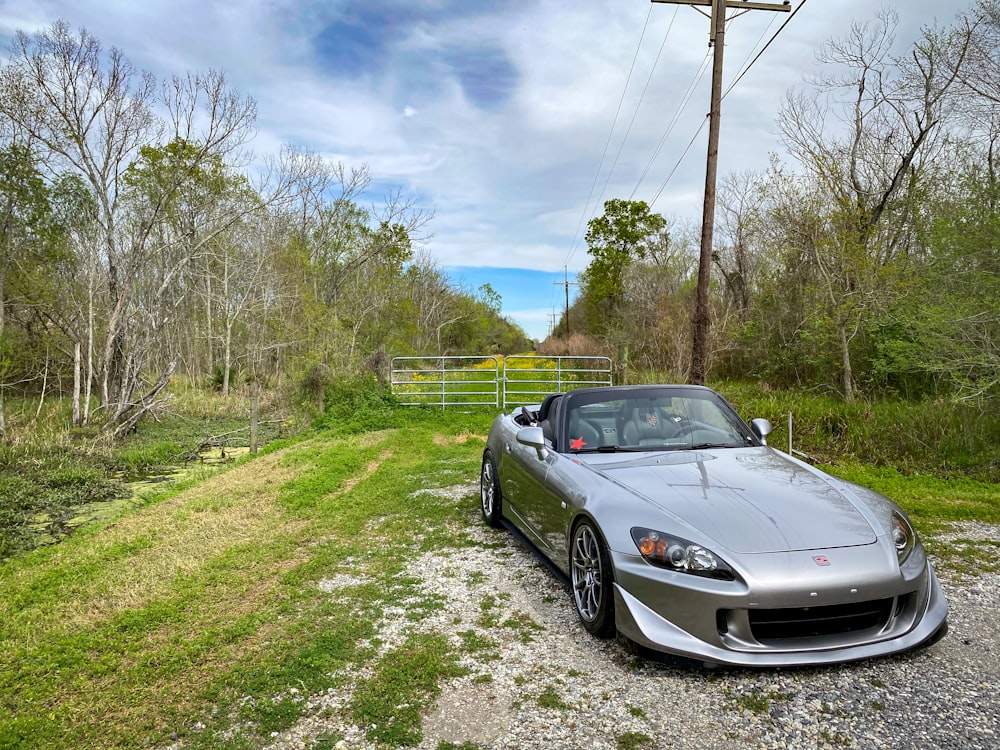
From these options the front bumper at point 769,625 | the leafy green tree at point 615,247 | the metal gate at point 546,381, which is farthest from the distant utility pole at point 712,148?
the leafy green tree at point 615,247

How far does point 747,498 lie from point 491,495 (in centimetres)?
297


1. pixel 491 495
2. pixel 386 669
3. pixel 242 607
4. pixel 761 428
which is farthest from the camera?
pixel 491 495

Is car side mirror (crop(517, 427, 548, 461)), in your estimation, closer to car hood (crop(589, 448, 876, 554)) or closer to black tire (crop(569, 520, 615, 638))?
car hood (crop(589, 448, 876, 554))

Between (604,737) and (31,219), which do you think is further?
(31,219)

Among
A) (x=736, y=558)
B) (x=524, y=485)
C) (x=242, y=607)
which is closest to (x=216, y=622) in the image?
(x=242, y=607)

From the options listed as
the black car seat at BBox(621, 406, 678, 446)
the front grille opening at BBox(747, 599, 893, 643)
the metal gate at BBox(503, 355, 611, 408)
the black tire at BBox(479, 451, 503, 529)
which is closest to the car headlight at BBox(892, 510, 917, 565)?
the front grille opening at BBox(747, 599, 893, 643)

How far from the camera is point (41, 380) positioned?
19.8 metres

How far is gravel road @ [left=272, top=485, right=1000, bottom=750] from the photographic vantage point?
241cm

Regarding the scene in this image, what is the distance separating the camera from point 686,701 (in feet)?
8.79

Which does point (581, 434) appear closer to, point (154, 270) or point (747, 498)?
point (747, 498)

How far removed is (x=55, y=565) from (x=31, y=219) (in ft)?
57.4

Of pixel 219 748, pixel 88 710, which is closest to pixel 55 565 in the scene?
pixel 88 710

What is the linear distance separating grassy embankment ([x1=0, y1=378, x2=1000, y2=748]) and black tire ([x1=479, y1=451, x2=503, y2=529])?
0.80ft

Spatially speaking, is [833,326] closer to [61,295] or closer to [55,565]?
[55,565]
